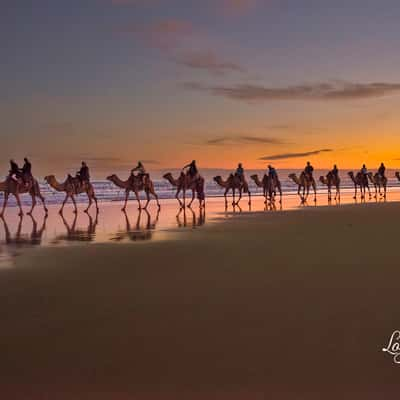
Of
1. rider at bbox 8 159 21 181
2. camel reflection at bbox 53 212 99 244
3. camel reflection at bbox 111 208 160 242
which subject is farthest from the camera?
rider at bbox 8 159 21 181

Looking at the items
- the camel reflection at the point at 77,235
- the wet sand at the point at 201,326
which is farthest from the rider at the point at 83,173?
the wet sand at the point at 201,326

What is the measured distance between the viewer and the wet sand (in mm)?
3307

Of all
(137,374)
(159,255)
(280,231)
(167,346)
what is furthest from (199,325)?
(280,231)

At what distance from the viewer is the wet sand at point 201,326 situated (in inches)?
130

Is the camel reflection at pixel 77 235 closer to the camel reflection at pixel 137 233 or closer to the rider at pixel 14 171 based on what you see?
the camel reflection at pixel 137 233

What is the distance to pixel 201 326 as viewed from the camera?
177 inches

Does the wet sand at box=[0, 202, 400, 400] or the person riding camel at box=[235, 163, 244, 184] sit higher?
the person riding camel at box=[235, 163, 244, 184]

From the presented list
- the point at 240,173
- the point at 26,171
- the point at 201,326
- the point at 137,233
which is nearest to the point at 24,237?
the point at 137,233

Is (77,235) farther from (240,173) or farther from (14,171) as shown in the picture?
(240,173)

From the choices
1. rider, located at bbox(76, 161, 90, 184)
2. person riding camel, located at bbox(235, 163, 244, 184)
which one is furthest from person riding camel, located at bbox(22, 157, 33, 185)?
person riding camel, located at bbox(235, 163, 244, 184)

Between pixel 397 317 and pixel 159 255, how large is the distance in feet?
15.8

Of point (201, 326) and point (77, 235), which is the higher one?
point (77, 235)

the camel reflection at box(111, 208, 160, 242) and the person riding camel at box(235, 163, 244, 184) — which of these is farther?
the person riding camel at box(235, 163, 244, 184)

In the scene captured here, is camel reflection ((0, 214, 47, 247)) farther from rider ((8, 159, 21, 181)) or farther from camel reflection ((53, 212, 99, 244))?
rider ((8, 159, 21, 181))
